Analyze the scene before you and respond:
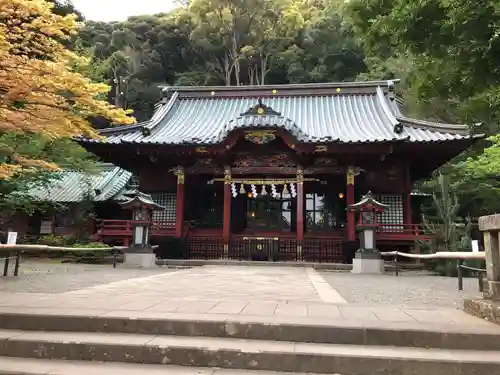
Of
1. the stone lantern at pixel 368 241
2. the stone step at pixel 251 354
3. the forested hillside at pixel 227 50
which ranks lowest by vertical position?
the stone step at pixel 251 354

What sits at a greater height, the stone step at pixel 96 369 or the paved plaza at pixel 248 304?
the paved plaza at pixel 248 304

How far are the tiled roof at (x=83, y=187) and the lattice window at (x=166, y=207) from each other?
432 centimetres

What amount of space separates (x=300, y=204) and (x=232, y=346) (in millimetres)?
12088

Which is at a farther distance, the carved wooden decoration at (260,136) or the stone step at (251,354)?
the carved wooden decoration at (260,136)

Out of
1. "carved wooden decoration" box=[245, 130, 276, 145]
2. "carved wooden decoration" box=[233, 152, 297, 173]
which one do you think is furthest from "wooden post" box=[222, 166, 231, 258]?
"carved wooden decoration" box=[245, 130, 276, 145]

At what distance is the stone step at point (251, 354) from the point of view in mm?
3230

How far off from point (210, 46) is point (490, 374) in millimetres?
42583

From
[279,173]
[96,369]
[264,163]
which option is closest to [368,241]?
[279,173]

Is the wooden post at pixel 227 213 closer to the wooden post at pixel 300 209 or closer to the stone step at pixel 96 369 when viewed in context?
the wooden post at pixel 300 209

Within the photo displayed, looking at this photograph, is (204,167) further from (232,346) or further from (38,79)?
(232,346)

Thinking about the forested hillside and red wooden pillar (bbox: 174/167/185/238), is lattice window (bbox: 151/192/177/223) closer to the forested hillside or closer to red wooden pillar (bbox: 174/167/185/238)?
red wooden pillar (bbox: 174/167/185/238)

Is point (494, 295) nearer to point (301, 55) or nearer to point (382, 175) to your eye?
point (382, 175)

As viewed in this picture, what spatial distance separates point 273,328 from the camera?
3766mm

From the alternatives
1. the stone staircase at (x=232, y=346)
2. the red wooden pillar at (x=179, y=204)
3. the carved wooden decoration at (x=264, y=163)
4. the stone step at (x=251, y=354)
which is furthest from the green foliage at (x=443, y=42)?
the red wooden pillar at (x=179, y=204)
